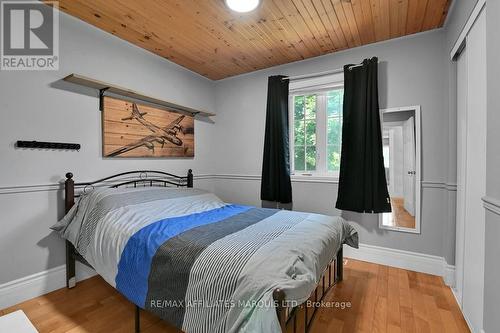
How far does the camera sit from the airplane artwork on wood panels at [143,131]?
250cm

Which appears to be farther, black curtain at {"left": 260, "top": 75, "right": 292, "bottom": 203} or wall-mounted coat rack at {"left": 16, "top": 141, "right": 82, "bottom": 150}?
black curtain at {"left": 260, "top": 75, "right": 292, "bottom": 203}

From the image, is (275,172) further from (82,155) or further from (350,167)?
(82,155)

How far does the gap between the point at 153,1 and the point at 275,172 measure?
2221 mm

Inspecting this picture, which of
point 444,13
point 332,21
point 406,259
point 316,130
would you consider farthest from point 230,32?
point 406,259

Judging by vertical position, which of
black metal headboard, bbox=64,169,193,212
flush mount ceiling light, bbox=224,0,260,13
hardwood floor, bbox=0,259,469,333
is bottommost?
hardwood floor, bbox=0,259,469,333

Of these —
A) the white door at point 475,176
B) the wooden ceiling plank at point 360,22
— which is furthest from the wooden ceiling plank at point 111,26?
the white door at point 475,176

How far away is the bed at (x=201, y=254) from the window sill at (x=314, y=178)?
926mm

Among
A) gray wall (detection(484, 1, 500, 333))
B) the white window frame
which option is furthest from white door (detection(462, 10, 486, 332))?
the white window frame

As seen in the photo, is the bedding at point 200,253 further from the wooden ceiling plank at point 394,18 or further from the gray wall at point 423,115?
the wooden ceiling plank at point 394,18

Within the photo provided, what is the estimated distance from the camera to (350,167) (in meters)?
2.73

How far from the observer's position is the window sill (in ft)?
9.70

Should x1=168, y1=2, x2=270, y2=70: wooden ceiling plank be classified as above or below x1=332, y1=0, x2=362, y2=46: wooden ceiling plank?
below

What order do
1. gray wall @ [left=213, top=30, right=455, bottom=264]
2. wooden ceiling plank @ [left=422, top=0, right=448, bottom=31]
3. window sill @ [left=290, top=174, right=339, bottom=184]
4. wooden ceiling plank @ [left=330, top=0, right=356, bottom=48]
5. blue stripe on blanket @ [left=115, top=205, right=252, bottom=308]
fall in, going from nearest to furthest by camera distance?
blue stripe on blanket @ [left=115, top=205, right=252, bottom=308] < wooden ceiling plank @ [left=422, top=0, right=448, bottom=31] < wooden ceiling plank @ [left=330, top=0, right=356, bottom=48] < gray wall @ [left=213, top=30, right=455, bottom=264] < window sill @ [left=290, top=174, right=339, bottom=184]

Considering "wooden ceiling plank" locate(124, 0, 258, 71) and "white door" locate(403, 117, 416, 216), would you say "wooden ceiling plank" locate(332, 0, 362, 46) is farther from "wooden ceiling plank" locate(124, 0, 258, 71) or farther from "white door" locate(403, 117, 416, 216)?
"wooden ceiling plank" locate(124, 0, 258, 71)
